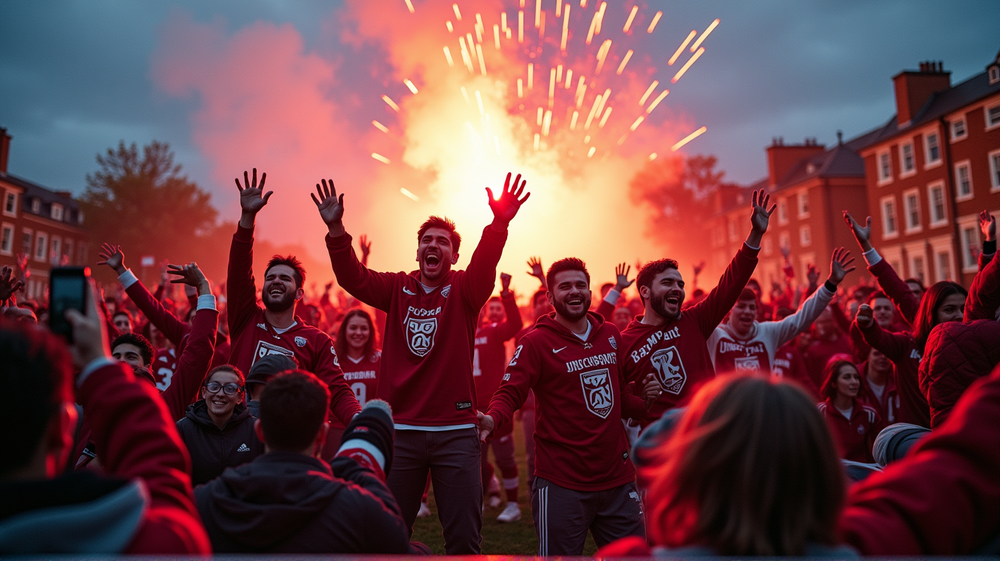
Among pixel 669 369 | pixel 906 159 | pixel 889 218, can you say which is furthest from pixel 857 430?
pixel 889 218

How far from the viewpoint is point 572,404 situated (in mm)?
4367

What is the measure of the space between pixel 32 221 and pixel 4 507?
6033cm

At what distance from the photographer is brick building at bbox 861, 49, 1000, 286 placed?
3316 cm

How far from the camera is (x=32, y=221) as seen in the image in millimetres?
49375

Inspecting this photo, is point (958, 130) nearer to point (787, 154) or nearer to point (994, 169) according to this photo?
point (994, 169)

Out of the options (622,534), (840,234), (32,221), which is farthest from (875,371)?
(32,221)

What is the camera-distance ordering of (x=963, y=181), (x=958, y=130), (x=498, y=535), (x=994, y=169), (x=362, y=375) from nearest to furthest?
1. (x=498, y=535)
2. (x=362, y=375)
3. (x=994, y=169)
4. (x=963, y=181)
5. (x=958, y=130)

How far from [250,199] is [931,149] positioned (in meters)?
43.1

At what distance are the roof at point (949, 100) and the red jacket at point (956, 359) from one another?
3729 centimetres

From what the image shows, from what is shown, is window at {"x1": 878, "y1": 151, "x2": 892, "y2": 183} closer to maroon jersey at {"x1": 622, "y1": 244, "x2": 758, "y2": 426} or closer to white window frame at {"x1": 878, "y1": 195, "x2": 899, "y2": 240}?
white window frame at {"x1": 878, "y1": 195, "x2": 899, "y2": 240}

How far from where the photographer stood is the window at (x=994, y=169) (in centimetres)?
3212

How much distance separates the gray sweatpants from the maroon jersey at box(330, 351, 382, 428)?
3.22m

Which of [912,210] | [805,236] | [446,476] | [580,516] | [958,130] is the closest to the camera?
[580,516]

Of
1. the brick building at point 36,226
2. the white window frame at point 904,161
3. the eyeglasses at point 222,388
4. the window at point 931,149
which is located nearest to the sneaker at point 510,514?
the eyeglasses at point 222,388
